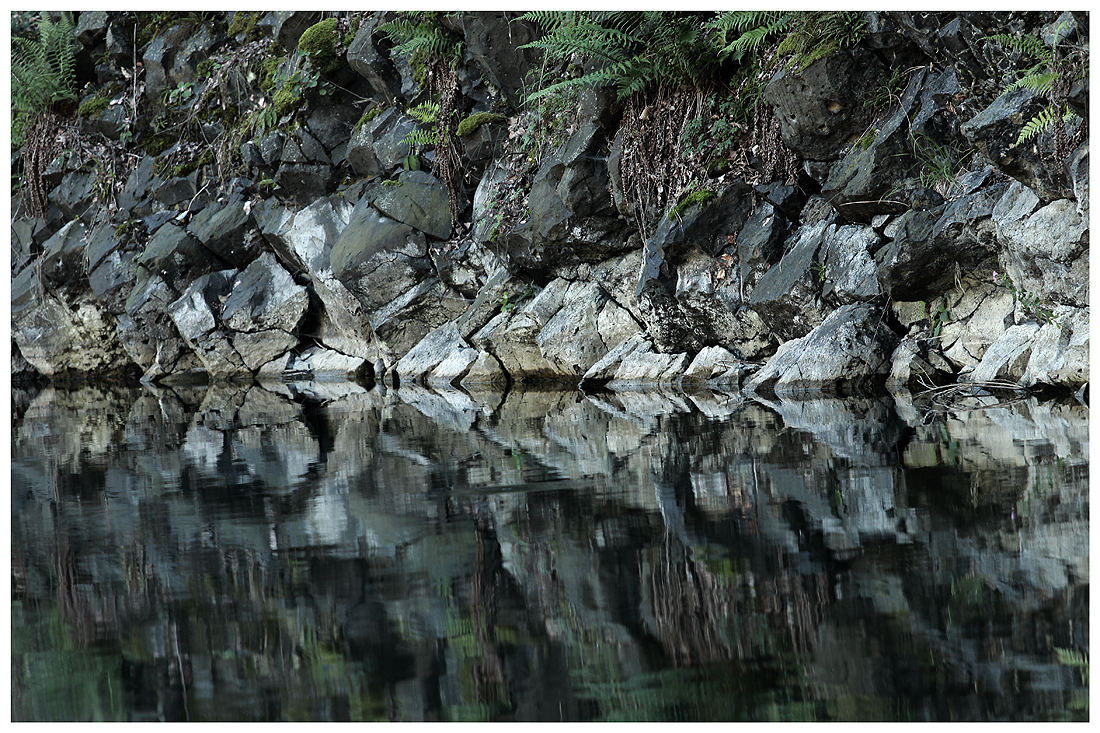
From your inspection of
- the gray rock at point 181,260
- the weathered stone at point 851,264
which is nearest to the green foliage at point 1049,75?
the weathered stone at point 851,264

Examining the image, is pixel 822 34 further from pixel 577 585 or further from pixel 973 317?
pixel 577 585

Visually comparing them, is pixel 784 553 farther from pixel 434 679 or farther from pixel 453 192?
pixel 453 192

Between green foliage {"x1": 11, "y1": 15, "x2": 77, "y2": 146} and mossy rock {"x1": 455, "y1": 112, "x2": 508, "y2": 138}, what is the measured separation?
9.03 m

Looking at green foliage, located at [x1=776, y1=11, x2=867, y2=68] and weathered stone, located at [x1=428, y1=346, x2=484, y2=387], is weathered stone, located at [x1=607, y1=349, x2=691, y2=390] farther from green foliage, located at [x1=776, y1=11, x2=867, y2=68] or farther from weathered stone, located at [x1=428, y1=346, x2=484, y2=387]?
green foliage, located at [x1=776, y1=11, x2=867, y2=68]

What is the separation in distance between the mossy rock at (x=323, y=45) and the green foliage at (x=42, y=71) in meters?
5.95

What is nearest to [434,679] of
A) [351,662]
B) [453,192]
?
[351,662]

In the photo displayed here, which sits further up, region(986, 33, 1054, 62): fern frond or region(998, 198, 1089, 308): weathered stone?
region(986, 33, 1054, 62): fern frond

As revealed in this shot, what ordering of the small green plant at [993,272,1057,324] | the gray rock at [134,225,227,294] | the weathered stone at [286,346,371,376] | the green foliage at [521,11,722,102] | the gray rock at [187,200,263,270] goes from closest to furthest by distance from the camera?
the small green plant at [993,272,1057,324] → the green foliage at [521,11,722,102] → the weathered stone at [286,346,371,376] → the gray rock at [187,200,263,270] → the gray rock at [134,225,227,294]

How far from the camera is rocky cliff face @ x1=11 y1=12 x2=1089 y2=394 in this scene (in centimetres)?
667

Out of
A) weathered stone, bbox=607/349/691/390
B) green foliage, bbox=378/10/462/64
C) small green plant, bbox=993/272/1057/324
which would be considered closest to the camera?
small green plant, bbox=993/272/1057/324

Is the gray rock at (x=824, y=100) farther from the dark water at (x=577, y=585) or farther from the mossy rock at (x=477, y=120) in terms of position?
the mossy rock at (x=477, y=120)

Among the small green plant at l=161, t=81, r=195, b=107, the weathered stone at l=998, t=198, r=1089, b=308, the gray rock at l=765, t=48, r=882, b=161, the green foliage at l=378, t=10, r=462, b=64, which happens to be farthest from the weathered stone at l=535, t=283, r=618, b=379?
the small green plant at l=161, t=81, r=195, b=107

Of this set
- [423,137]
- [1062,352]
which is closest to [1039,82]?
[1062,352]

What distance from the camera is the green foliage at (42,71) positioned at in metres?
15.1
